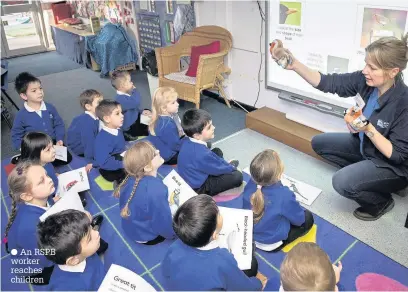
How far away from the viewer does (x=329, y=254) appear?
1868 millimetres

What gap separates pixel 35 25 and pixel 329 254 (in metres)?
7.91

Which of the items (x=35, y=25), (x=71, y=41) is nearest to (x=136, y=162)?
(x=71, y=41)

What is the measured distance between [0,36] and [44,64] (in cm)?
146

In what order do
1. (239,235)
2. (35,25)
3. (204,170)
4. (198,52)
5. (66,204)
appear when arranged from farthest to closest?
1. (35,25)
2. (198,52)
3. (204,170)
4. (66,204)
5. (239,235)

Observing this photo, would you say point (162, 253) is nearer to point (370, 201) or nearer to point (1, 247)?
point (1, 247)

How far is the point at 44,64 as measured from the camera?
6609mm

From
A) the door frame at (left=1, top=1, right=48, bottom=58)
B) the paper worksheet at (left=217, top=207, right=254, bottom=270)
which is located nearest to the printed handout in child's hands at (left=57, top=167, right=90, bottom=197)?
the paper worksheet at (left=217, top=207, right=254, bottom=270)

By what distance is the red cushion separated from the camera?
369cm

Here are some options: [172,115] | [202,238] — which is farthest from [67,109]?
[202,238]

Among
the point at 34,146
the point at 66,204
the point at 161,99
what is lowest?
the point at 66,204

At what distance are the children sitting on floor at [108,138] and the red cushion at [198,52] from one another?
4.89 feet

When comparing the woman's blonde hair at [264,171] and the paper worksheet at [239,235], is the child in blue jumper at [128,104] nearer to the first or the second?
the paper worksheet at [239,235]

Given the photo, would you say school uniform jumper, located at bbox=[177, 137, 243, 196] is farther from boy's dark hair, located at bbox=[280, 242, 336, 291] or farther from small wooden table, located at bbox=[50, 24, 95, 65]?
small wooden table, located at bbox=[50, 24, 95, 65]

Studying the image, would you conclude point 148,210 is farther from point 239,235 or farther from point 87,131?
point 87,131
